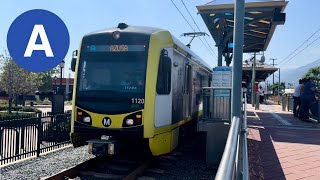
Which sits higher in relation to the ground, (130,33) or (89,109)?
(130,33)

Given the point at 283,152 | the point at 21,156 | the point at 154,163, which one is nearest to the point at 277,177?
the point at 283,152

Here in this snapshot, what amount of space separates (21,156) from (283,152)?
655 cm

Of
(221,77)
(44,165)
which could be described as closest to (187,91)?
(221,77)

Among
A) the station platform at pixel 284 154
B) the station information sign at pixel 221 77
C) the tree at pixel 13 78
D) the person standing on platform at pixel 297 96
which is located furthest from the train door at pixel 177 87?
the tree at pixel 13 78

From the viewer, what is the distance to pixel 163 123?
7605 mm

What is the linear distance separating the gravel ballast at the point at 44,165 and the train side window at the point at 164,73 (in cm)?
278

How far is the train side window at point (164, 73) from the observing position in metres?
7.41

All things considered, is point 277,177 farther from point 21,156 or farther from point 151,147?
point 21,156

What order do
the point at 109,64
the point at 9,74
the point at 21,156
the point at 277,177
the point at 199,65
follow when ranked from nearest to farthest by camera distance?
the point at 277,177, the point at 109,64, the point at 21,156, the point at 199,65, the point at 9,74

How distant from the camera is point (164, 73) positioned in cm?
752

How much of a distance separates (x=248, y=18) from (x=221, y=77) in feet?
12.8

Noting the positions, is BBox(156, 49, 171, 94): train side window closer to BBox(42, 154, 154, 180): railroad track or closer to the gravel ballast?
BBox(42, 154, 154, 180): railroad track

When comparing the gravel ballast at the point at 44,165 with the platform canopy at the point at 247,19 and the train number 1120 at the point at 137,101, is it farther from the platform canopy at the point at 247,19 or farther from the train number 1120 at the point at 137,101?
the platform canopy at the point at 247,19

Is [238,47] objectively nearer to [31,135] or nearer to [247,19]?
[31,135]
